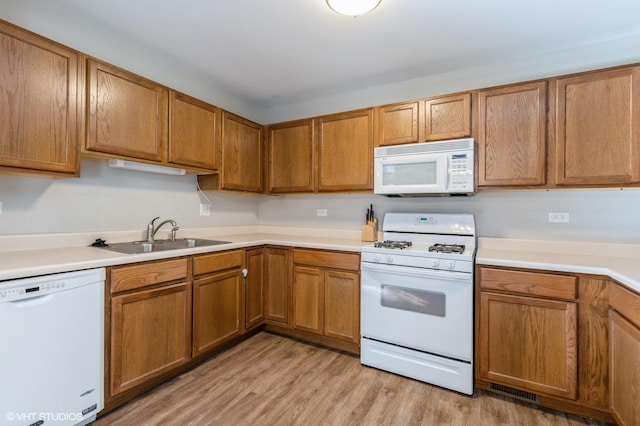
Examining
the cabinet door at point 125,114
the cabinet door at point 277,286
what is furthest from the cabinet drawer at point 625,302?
the cabinet door at point 125,114

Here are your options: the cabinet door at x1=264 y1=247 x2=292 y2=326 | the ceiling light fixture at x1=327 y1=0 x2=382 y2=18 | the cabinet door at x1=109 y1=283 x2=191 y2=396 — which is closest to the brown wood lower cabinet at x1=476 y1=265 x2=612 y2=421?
the cabinet door at x1=264 y1=247 x2=292 y2=326

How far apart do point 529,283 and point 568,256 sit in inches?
19.3

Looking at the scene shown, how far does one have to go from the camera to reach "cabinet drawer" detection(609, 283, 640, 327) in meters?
1.37

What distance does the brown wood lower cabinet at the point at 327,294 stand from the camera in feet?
8.02

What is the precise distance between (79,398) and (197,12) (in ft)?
7.67

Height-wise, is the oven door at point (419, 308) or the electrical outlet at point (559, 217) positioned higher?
the electrical outlet at point (559, 217)

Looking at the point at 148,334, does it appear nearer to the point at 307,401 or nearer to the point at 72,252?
the point at 72,252

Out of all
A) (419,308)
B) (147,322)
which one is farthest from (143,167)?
(419,308)

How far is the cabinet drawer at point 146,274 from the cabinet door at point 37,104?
0.70m

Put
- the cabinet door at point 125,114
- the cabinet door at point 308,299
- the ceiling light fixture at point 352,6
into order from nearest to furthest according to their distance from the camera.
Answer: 1. the ceiling light fixture at point 352,6
2. the cabinet door at point 125,114
3. the cabinet door at point 308,299

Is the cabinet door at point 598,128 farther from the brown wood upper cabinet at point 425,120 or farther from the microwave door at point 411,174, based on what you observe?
the microwave door at point 411,174

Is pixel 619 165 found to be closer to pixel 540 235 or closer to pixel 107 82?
pixel 540 235

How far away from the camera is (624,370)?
148 cm

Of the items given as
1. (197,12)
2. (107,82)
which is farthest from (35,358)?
(197,12)
